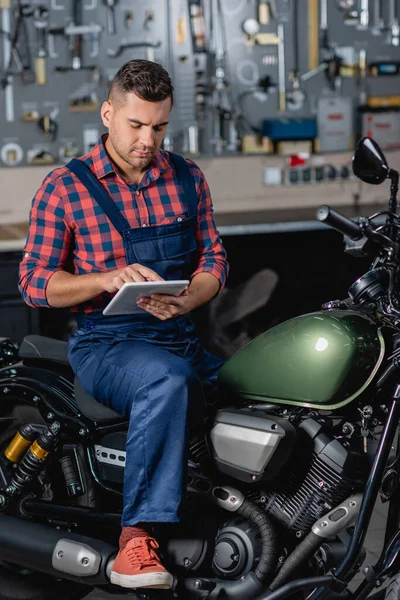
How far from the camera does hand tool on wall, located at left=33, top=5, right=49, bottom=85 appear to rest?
5.72m

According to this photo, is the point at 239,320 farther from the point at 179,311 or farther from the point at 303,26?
the point at 179,311

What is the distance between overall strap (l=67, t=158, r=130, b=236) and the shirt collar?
0.03 metres

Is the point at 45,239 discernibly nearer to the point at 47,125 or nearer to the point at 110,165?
the point at 110,165

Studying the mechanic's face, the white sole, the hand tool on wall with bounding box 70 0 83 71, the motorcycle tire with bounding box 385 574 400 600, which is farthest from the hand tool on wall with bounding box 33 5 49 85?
the motorcycle tire with bounding box 385 574 400 600

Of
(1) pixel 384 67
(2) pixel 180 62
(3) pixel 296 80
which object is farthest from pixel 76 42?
(1) pixel 384 67

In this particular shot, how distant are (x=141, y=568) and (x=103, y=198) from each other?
96 centimetres

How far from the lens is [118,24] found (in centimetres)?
589

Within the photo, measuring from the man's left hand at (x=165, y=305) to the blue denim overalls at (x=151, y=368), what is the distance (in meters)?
0.11

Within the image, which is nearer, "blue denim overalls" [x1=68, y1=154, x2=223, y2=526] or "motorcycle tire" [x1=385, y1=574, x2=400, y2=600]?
"motorcycle tire" [x1=385, y1=574, x2=400, y2=600]

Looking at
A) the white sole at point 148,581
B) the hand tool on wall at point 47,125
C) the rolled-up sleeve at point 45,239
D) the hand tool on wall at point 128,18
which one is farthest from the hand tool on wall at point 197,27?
the white sole at point 148,581

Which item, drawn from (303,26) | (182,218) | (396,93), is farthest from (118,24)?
(182,218)

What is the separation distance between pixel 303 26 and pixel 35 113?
1.66 m

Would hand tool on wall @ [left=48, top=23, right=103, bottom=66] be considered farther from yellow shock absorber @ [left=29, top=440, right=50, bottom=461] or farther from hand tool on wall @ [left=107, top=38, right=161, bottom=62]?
yellow shock absorber @ [left=29, top=440, right=50, bottom=461]

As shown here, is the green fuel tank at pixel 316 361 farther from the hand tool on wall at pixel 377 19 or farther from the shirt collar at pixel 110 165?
the hand tool on wall at pixel 377 19
